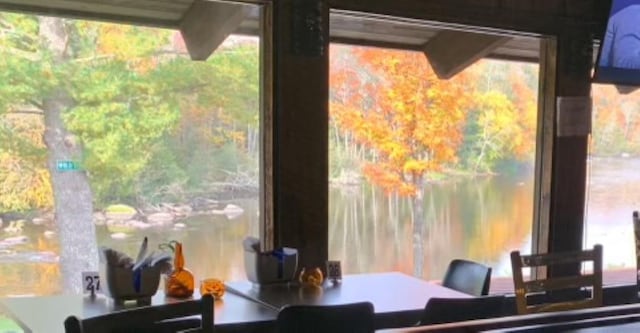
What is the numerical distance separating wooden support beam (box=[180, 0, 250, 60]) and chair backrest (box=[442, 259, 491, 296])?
5.23 ft

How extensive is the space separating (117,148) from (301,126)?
0.83m

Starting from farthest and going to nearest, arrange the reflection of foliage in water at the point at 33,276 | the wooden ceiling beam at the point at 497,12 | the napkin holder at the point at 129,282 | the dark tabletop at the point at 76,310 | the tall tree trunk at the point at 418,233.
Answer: the tall tree trunk at the point at 418,233
the wooden ceiling beam at the point at 497,12
the reflection of foliage in water at the point at 33,276
the napkin holder at the point at 129,282
the dark tabletop at the point at 76,310

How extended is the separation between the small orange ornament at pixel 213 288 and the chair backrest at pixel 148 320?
68 cm

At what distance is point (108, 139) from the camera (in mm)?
3023

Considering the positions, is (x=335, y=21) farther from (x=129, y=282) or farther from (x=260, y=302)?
(x=129, y=282)

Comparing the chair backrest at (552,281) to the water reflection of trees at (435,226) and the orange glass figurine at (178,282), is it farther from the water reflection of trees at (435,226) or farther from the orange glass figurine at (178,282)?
the orange glass figurine at (178,282)

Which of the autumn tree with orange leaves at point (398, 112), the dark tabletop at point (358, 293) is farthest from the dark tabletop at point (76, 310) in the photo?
the autumn tree with orange leaves at point (398, 112)

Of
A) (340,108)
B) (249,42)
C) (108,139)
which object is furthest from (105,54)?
(340,108)

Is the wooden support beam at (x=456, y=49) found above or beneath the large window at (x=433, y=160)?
above

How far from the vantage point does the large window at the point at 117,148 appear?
2.87m

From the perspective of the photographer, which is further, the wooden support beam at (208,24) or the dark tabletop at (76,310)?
the wooden support beam at (208,24)

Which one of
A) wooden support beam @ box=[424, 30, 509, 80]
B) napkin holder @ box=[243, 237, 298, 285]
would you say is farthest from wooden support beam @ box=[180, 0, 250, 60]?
wooden support beam @ box=[424, 30, 509, 80]

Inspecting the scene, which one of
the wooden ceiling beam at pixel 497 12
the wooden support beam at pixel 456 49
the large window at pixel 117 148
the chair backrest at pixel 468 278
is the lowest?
the chair backrest at pixel 468 278

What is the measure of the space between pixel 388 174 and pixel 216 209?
1.08 m
